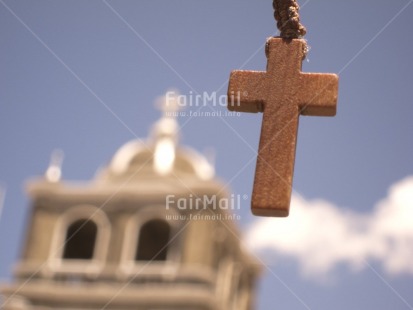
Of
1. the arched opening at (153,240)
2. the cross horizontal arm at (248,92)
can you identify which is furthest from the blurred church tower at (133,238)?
the cross horizontal arm at (248,92)

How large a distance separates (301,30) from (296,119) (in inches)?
12.6

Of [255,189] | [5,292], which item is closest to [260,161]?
[255,189]

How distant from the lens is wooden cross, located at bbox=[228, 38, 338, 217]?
3.49 m

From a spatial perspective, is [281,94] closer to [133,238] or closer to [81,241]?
[133,238]

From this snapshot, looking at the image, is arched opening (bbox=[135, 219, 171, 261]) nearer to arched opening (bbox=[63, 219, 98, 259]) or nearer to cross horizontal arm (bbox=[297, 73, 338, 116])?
arched opening (bbox=[63, 219, 98, 259])

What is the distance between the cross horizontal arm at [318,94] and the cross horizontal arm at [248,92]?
0.14 m

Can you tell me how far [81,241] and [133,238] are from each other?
87.7 inches

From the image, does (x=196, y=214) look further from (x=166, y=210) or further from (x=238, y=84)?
(x=238, y=84)

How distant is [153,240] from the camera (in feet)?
103

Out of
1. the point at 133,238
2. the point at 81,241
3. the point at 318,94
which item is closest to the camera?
the point at 318,94

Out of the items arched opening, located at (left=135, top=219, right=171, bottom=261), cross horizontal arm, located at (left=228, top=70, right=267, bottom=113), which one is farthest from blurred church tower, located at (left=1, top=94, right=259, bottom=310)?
cross horizontal arm, located at (left=228, top=70, right=267, bottom=113)

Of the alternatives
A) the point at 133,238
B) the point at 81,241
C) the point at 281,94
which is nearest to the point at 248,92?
the point at 281,94

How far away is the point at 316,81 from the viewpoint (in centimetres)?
359

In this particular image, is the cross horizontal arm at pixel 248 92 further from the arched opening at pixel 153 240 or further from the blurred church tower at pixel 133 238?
the arched opening at pixel 153 240
